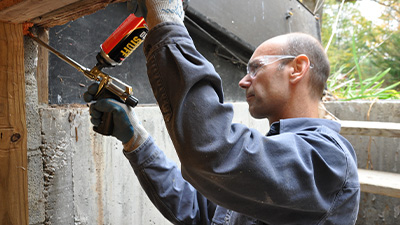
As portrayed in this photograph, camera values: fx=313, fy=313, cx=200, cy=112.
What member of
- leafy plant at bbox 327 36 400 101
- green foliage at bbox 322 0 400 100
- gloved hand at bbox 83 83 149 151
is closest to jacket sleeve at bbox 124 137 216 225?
gloved hand at bbox 83 83 149 151

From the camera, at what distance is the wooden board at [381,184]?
2.40m

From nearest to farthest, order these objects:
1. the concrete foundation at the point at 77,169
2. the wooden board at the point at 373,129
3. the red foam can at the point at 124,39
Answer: the red foam can at the point at 124,39 < the concrete foundation at the point at 77,169 < the wooden board at the point at 373,129

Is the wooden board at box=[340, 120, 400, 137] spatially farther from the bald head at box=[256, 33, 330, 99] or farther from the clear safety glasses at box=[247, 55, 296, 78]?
the clear safety glasses at box=[247, 55, 296, 78]

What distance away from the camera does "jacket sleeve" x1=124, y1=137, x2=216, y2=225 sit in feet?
4.30

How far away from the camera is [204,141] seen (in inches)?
30.8

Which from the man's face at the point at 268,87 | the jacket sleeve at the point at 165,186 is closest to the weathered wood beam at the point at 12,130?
the jacket sleeve at the point at 165,186

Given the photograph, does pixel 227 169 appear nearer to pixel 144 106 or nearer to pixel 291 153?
pixel 291 153

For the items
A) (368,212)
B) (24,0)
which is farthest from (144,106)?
(368,212)

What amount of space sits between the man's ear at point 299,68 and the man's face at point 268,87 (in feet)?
0.09

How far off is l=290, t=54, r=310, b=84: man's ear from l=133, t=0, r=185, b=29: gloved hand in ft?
2.14

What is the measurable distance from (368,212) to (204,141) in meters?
3.29

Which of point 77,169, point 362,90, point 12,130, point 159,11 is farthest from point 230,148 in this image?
point 362,90

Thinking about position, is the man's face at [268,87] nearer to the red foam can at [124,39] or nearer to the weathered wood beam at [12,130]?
Result: the red foam can at [124,39]

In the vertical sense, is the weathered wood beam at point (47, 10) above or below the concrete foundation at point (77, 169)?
above
